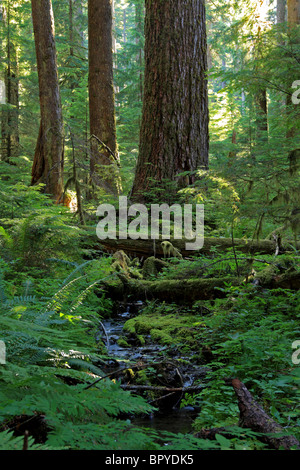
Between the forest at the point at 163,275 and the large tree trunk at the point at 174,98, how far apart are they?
1.2 inches

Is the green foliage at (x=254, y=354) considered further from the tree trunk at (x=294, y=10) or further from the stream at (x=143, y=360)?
the tree trunk at (x=294, y=10)

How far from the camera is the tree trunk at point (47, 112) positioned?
897 centimetres

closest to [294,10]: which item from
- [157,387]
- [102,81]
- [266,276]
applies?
[102,81]

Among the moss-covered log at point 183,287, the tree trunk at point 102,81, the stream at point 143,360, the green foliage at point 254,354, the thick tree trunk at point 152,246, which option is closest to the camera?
the green foliage at point 254,354

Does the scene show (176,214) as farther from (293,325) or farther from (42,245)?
(293,325)

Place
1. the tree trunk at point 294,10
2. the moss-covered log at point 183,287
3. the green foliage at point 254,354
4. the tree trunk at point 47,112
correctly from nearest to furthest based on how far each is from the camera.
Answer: the green foliage at point 254,354
the moss-covered log at point 183,287
the tree trunk at point 47,112
the tree trunk at point 294,10

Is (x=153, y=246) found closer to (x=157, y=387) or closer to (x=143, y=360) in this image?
(x=143, y=360)

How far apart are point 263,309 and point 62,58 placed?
18092 millimetres

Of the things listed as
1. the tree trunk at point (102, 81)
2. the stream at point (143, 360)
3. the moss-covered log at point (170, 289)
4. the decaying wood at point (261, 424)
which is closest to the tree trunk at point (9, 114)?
the tree trunk at point (102, 81)

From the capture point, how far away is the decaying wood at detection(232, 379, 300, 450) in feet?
4.86

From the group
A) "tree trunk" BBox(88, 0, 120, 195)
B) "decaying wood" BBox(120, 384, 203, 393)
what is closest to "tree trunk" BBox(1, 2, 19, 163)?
"tree trunk" BBox(88, 0, 120, 195)

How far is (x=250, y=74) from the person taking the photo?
13.1 ft

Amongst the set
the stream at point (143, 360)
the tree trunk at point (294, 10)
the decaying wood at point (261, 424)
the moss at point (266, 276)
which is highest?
the tree trunk at point (294, 10)

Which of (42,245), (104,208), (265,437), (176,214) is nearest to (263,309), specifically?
(265,437)
